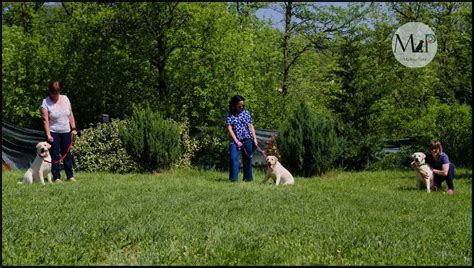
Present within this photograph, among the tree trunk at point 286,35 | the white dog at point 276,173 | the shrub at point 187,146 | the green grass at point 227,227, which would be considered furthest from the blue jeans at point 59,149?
the tree trunk at point 286,35

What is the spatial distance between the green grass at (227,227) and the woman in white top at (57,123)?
1.00m

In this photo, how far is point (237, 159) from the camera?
923cm

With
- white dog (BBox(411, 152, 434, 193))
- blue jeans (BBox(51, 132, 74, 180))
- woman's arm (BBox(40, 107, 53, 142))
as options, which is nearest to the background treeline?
white dog (BBox(411, 152, 434, 193))

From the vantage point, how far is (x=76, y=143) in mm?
12805

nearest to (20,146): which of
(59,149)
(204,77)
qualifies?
(204,77)

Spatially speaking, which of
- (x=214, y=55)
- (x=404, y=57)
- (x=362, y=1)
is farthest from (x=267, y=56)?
(x=362, y=1)

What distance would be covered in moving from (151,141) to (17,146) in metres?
4.26

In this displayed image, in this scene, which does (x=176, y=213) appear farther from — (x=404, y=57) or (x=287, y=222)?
(x=404, y=57)

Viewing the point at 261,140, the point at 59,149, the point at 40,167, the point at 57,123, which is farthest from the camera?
the point at 261,140

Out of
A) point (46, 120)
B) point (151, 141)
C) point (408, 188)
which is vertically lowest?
point (408, 188)

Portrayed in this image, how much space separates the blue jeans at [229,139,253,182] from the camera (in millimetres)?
9188

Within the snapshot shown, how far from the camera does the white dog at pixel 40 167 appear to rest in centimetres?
810

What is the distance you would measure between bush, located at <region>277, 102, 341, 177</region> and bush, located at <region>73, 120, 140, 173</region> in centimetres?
361

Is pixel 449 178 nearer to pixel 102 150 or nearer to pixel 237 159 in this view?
pixel 237 159
